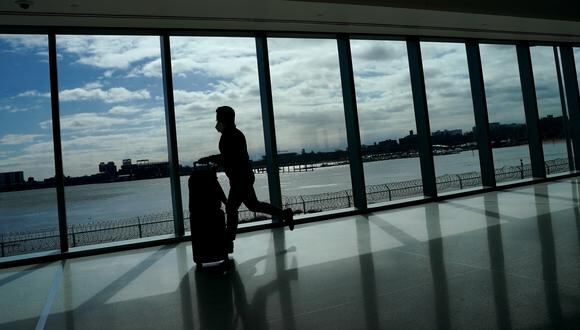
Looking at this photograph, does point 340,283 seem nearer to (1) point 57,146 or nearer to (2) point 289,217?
(2) point 289,217

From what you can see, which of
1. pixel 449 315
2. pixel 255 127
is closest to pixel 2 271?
pixel 255 127

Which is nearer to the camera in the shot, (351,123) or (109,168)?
(109,168)

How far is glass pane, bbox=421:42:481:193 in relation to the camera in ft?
22.7

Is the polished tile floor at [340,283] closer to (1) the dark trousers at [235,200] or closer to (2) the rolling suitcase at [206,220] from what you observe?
(2) the rolling suitcase at [206,220]

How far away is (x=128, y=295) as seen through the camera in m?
2.74

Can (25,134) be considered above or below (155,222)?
above

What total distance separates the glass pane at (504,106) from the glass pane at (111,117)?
244 inches

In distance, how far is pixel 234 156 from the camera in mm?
3631

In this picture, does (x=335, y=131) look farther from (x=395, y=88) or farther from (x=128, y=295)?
(x=128, y=295)

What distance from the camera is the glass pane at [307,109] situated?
19.2 feet

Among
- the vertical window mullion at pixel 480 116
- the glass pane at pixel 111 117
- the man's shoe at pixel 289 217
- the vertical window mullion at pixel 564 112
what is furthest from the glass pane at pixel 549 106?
the glass pane at pixel 111 117

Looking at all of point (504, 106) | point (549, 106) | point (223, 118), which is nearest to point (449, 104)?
point (504, 106)

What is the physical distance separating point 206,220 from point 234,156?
678mm

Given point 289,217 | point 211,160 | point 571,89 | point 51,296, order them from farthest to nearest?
A: point 571,89 < point 289,217 < point 211,160 < point 51,296
